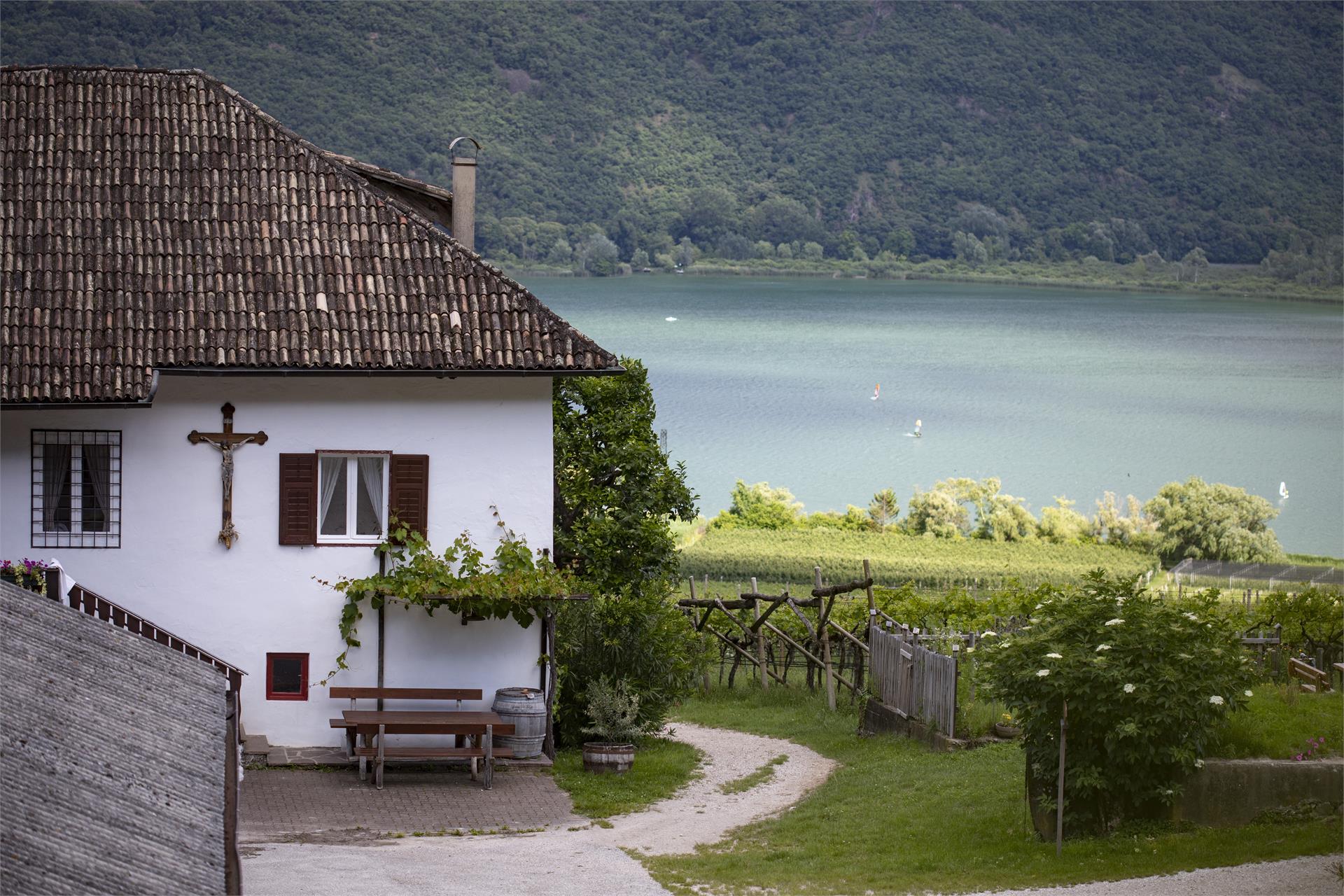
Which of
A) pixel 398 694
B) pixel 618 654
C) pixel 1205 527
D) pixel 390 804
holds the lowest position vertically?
pixel 1205 527

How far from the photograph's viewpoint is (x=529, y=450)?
61.9 ft

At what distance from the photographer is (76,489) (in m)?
18.2

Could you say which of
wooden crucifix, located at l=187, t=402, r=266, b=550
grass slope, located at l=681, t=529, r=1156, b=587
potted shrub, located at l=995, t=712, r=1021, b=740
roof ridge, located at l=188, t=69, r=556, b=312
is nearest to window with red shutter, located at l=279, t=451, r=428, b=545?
wooden crucifix, located at l=187, t=402, r=266, b=550

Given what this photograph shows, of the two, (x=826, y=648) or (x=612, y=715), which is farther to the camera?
(x=826, y=648)

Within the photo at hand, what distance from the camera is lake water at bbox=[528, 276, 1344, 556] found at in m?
134

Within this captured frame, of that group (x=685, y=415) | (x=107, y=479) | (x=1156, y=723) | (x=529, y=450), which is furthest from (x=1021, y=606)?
(x=685, y=415)

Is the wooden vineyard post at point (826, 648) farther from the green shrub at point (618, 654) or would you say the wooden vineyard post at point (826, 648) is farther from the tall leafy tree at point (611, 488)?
the green shrub at point (618, 654)

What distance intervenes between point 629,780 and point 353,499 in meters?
4.62

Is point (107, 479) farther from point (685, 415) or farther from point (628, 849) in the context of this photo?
point (685, 415)

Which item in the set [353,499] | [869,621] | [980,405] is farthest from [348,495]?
[980,405]

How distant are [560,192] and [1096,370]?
211 feet

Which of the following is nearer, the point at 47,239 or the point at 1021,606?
the point at 47,239

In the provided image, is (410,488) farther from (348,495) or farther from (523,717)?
(523,717)

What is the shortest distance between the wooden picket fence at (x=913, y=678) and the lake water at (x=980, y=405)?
98354 millimetres
